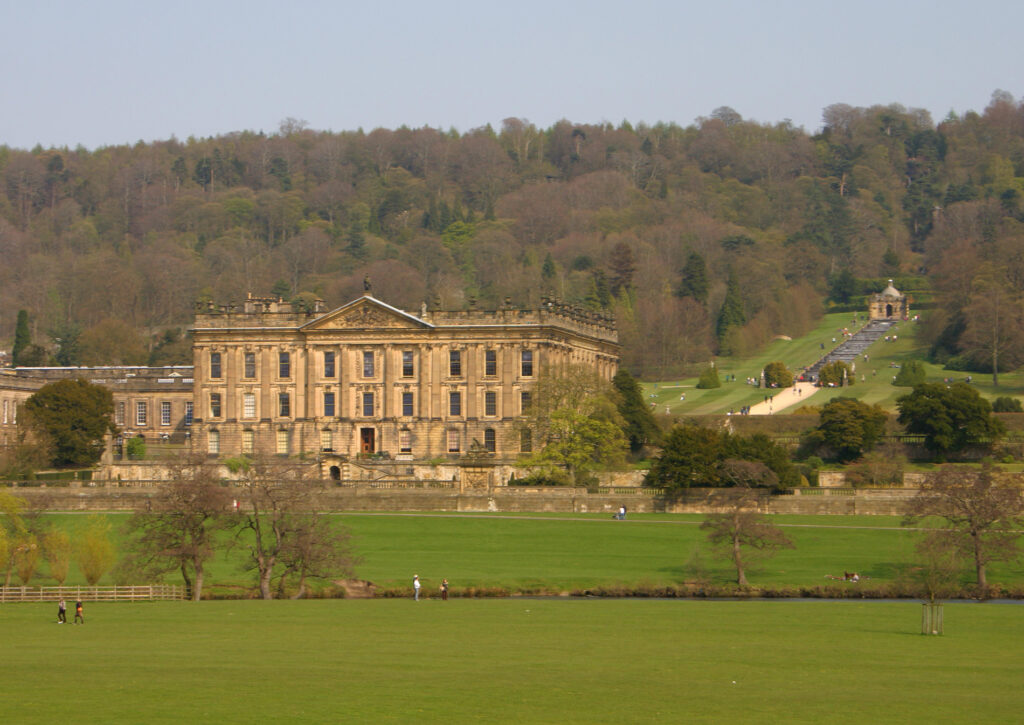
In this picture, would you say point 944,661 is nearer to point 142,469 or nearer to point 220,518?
point 220,518

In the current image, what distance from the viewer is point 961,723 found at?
26.5m

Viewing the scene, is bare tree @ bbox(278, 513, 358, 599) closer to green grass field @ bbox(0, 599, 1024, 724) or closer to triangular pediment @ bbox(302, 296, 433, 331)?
green grass field @ bbox(0, 599, 1024, 724)

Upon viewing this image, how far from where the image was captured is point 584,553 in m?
58.8

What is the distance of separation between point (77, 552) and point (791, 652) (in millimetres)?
22757

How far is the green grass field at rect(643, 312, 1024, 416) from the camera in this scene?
353ft

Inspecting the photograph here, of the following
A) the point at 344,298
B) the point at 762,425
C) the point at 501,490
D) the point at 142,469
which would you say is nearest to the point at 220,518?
the point at 501,490

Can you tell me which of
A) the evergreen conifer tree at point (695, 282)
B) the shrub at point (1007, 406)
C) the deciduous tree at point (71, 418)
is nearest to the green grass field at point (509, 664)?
the deciduous tree at point (71, 418)

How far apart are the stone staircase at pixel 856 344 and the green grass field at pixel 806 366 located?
974mm

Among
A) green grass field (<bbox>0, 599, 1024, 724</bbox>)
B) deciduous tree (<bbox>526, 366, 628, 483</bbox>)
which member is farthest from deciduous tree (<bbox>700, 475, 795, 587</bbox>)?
deciduous tree (<bbox>526, 366, 628, 483</bbox>)

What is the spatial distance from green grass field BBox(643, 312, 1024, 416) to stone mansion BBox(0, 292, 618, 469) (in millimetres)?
12337

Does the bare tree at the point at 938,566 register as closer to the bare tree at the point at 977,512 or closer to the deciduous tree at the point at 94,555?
the bare tree at the point at 977,512

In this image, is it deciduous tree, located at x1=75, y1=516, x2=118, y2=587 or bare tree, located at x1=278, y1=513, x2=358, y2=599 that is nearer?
bare tree, located at x1=278, y1=513, x2=358, y2=599

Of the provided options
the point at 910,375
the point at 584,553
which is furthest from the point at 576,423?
the point at 910,375

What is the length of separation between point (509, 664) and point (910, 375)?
3301 inches
